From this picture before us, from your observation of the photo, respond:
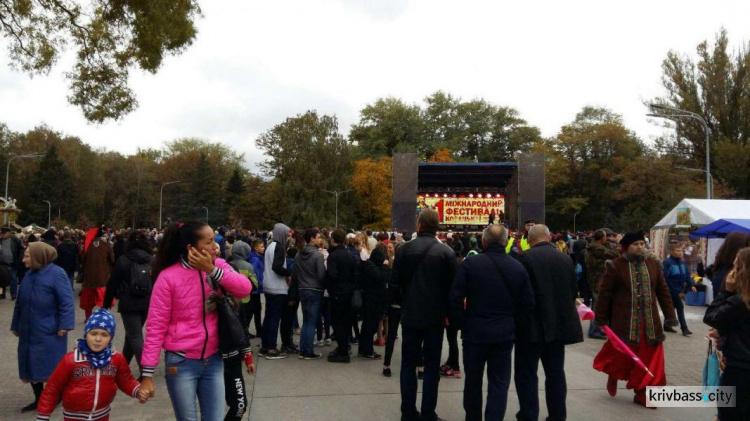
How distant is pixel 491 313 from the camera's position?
499 centimetres

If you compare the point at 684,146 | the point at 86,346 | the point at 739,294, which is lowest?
the point at 86,346

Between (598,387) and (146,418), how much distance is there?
4622mm

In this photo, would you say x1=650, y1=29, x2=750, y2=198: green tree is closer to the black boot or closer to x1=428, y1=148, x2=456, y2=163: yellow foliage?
x1=428, y1=148, x2=456, y2=163: yellow foliage

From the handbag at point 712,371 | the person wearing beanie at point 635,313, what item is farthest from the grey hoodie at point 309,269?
the handbag at point 712,371

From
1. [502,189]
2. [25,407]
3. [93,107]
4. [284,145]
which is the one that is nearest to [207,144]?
[284,145]

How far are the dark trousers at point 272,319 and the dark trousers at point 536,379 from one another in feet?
13.2

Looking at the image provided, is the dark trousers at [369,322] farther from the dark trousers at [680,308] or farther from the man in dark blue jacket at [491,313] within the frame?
the dark trousers at [680,308]

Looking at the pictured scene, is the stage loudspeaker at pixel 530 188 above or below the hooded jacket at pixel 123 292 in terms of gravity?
above

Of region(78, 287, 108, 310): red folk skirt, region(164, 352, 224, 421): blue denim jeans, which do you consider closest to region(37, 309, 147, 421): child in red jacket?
region(164, 352, 224, 421): blue denim jeans

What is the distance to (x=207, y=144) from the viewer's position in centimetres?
9312

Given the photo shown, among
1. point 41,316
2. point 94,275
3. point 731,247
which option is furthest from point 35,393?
A: point 731,247

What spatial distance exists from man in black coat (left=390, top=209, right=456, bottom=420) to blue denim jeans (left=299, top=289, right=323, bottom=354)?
2764 millimetres

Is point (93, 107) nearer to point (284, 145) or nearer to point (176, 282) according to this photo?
point (176, 282)

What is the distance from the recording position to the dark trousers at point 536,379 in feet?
17.5
